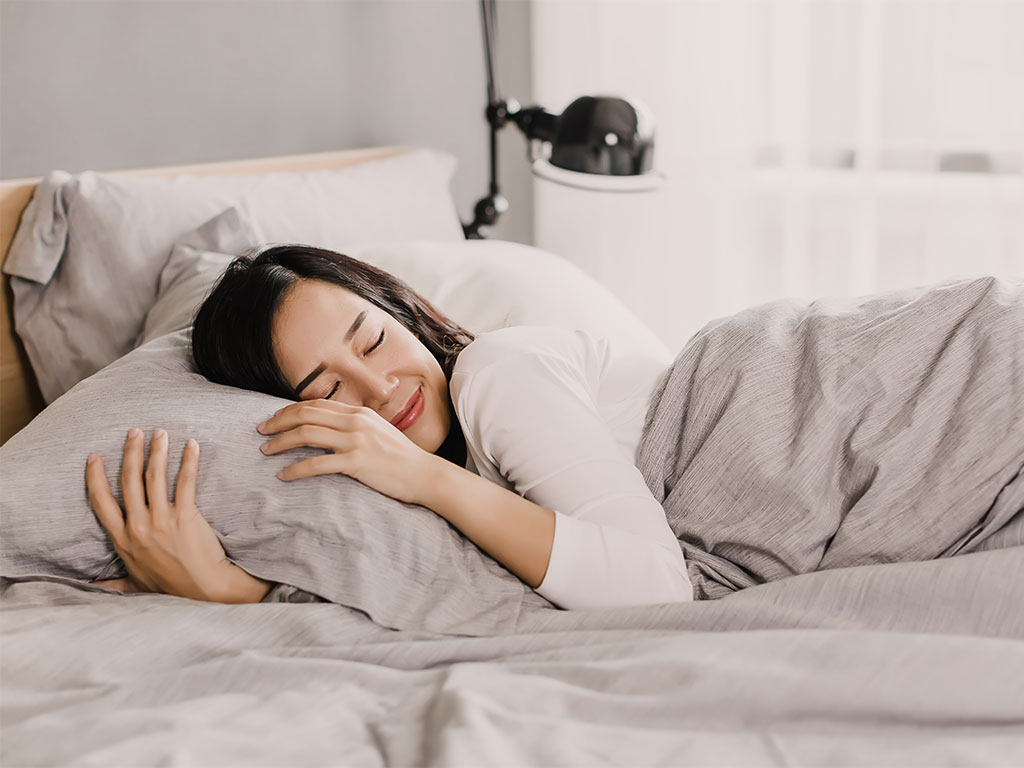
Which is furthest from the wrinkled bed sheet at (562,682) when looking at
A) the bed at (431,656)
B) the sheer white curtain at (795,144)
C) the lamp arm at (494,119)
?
the sheer white curtain at (795,144)

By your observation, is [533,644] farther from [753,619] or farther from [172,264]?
[172,264]

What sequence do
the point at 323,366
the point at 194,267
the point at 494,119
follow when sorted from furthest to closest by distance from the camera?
the point at 494,119 < the point at 194,267 < the point at 323,366

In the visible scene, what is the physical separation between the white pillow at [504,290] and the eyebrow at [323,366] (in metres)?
0.26

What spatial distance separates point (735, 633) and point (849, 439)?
1.01ft

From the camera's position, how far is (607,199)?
250cm

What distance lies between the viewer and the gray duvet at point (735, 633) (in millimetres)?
677

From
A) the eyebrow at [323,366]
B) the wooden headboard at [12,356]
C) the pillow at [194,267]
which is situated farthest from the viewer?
the wooden headboard at [12,356]

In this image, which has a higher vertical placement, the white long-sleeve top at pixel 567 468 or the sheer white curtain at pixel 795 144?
the sheer white curtain at pixel 795 144

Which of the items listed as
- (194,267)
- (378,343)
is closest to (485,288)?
(378,343)

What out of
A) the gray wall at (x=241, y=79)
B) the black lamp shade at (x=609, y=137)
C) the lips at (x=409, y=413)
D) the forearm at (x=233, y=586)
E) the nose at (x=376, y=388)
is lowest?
the forearm at (x=233, y=586)

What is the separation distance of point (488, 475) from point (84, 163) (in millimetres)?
972

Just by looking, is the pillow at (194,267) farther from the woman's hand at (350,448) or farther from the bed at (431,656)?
the woman's hand at (350,448)

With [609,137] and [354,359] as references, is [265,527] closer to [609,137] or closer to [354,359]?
[354,359]

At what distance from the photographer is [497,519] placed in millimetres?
936
